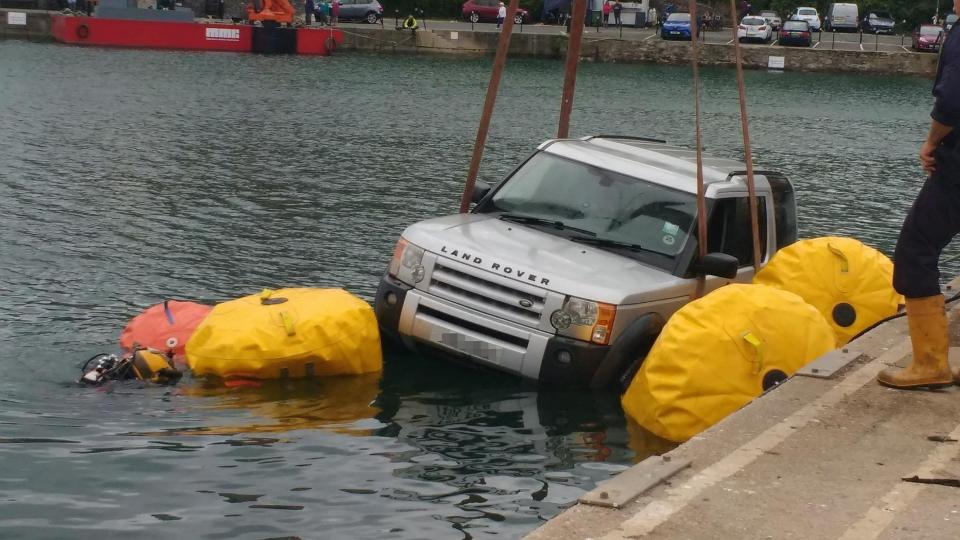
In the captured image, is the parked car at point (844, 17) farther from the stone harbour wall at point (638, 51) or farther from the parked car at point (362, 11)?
the parked car at point (362, 11)

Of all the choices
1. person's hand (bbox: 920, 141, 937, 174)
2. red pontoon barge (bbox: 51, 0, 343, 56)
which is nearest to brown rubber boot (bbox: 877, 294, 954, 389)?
person's hand (bbox: 920, 141, 937, 174)

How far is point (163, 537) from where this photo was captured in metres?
6.92

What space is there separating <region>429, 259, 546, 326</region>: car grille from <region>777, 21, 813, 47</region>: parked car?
6651cm

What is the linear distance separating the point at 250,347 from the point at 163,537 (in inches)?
108

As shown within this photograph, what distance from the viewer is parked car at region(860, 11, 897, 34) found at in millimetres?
84688

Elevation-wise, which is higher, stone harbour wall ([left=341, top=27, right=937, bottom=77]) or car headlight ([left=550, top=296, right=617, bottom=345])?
A: car headlight ([left=550, top=296, right=617, bottom=345])

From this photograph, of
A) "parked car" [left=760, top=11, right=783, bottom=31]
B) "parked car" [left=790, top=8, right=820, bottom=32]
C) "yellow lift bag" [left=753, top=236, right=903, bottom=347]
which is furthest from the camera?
"parked car" [left=760, top=11, right=783, bottom=31]

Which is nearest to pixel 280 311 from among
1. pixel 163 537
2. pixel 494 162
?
pixel 163 537

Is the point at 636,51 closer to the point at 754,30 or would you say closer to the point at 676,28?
the point at 676,28

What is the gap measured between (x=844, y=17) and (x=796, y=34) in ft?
37.8

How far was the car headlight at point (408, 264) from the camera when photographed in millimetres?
10047

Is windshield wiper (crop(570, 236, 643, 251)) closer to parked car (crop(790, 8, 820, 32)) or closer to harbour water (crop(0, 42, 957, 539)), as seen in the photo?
harbour water (crop(0, 42, 957, 539))

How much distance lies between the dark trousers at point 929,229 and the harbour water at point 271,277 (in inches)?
74.5

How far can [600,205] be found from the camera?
35.3ft
